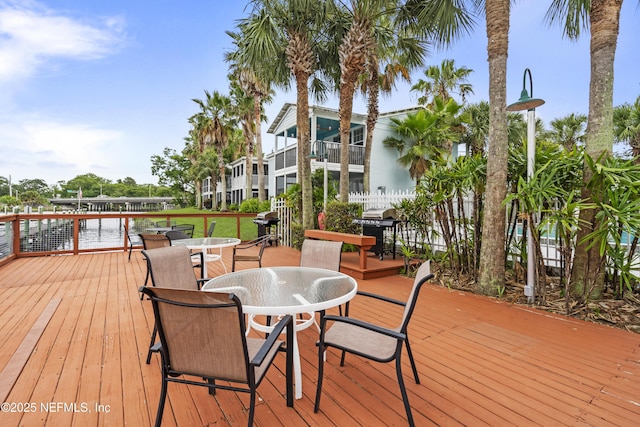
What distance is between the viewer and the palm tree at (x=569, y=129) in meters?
15.3

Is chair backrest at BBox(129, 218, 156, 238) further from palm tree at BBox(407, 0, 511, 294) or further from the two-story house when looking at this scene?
palm tree at BBox(407, 0, 511, 294)

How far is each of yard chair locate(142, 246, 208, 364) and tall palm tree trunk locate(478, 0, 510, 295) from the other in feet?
12.2

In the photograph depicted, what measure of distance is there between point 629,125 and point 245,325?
16.1 m

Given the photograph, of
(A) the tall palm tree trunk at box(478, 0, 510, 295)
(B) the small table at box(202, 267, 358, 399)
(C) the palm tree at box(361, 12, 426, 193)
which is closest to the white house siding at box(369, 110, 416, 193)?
(C) the palm tree at box(361, 12, 426, 193)

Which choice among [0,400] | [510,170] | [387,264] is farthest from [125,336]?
[510,170]

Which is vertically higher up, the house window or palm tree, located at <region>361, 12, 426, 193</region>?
palm tree, located at <region>361, 12, 426, 193</region>

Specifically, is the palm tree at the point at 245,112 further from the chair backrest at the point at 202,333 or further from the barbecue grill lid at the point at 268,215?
the chair backrest at the point at 202,333

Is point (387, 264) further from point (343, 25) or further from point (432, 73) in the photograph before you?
Result: point (432, 73)

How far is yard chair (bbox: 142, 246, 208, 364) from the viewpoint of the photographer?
2.44 metres

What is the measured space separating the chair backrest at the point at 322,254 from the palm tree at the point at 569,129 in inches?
695

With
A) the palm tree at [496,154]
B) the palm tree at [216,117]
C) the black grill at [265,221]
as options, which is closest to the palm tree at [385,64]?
the palm tree at [496,154]

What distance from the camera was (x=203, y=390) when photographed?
6.64ft

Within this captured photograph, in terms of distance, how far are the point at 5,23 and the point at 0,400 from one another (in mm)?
13048

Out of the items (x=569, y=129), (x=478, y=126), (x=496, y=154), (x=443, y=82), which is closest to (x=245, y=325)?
(x=496, y=154)
